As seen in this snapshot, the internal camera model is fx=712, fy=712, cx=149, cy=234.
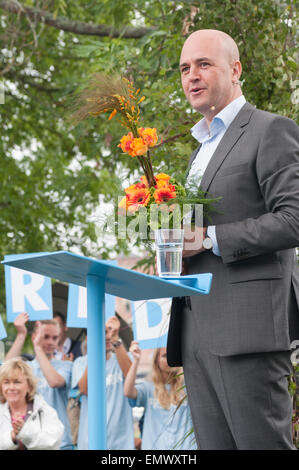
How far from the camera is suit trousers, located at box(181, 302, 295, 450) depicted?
2066 mm

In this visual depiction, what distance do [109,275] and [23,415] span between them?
12.2 feet

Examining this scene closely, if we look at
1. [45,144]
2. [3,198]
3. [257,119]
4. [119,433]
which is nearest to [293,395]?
[257,119]

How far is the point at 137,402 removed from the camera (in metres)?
5.40

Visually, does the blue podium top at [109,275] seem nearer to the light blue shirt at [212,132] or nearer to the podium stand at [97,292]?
the podium stand at [97,292]

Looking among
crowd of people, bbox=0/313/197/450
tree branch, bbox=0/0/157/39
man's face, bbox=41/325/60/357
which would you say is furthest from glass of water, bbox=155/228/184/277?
tree branch, bbox=0/0/157/39

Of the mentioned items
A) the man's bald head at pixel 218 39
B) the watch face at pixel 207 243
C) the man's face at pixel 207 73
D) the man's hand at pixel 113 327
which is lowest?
the man's hand at pixel 113 327

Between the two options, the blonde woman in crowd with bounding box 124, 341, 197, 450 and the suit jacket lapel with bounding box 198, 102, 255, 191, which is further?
the blonde woman in crowd with bounding box 124, 341, 197, 450

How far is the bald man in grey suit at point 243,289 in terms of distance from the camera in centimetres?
208

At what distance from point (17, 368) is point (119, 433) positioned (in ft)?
3.06

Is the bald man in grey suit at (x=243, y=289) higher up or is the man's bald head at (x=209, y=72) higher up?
the man's bald head at (x=209, y=72)

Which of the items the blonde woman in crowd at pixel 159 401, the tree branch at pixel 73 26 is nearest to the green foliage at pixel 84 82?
the tree branch at pixel 73 26

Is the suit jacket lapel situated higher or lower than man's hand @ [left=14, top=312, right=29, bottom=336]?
higher

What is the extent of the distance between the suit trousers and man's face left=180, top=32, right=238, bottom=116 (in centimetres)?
80

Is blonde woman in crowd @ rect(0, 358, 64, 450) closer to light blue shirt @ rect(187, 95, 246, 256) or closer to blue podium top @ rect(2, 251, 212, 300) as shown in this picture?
light blue shirt @ rect(187, 95, 246, 256)
